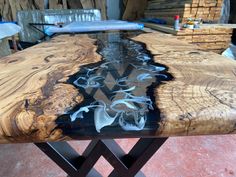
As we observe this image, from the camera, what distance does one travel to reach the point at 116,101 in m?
0.34

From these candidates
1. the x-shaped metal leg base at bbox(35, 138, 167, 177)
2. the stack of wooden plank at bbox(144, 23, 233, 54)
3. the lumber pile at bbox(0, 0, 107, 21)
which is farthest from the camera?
the lumber pile at bbox(0, 0, 107, 21)

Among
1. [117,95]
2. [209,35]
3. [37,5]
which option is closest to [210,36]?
[209,35]

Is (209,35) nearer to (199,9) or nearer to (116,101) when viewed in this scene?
(199,9)

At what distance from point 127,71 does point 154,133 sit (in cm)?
24

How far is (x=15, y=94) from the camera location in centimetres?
37

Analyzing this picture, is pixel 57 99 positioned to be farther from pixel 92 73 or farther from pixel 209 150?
pixel 209 150

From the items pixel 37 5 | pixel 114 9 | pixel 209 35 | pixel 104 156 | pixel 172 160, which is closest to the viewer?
pixel 104 156

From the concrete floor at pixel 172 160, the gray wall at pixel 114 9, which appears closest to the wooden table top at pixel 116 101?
the concrete floor at pixel 172 160

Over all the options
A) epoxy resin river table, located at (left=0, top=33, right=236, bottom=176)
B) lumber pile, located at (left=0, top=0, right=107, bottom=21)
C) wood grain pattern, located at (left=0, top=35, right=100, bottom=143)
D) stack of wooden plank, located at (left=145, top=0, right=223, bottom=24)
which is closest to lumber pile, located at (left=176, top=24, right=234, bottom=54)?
stack of wooden plank, located at (left=145, top=0, right=223, bottom=24)

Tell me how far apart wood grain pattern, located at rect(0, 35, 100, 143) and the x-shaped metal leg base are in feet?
0.63

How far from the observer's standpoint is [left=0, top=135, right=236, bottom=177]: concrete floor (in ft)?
3.49

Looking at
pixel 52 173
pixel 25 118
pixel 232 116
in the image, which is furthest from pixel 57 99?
pixel 52 173

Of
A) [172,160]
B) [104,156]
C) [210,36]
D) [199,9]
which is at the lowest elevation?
[172,160]

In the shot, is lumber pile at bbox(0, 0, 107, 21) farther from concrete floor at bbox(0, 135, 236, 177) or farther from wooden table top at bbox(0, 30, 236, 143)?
wooden table top at bbox(0, 30, 236, 143)
